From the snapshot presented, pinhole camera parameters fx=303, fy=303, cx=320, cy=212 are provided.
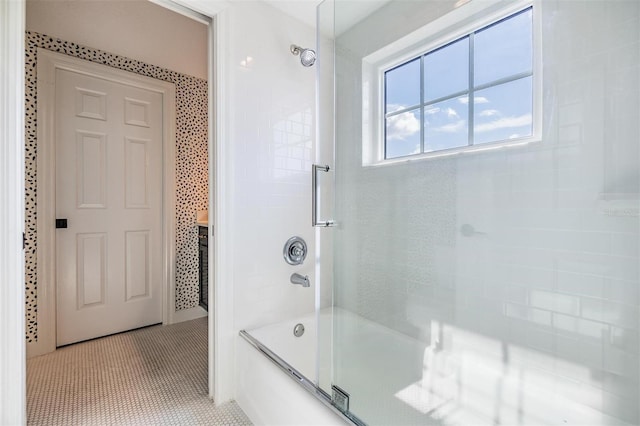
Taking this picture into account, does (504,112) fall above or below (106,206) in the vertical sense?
above

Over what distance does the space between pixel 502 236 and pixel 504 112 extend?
0.45 metres

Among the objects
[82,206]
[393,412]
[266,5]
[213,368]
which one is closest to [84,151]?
[82,206]

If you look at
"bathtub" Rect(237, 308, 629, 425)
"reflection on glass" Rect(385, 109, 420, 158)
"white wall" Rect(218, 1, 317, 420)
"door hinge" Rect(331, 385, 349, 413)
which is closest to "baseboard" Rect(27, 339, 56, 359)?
"white wall" Rect(218, 1, 317, 420)

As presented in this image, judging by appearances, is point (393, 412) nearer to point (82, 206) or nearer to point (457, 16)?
point (457, 16)

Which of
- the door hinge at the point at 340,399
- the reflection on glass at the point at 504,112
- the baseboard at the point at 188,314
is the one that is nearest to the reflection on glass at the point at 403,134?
the reflection on glass at the point at 504,112

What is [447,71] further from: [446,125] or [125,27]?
[125,27]

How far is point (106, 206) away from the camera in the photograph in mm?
2395

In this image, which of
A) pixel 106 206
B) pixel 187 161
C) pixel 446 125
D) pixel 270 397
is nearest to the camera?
pixel 446 125

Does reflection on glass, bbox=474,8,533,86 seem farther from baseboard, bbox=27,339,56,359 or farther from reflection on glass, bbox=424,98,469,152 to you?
baseboard, bbox=27,339,56,359

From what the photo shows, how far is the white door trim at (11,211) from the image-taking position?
43.1 inches

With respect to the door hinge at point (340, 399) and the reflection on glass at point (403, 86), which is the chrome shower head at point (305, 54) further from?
the door hinge at point (340, 399)

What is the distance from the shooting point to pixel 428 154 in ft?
4.08

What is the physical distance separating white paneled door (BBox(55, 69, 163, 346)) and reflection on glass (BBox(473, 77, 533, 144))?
2500 millimetres

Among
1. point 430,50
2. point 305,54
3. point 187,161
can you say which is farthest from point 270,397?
point 187,161
